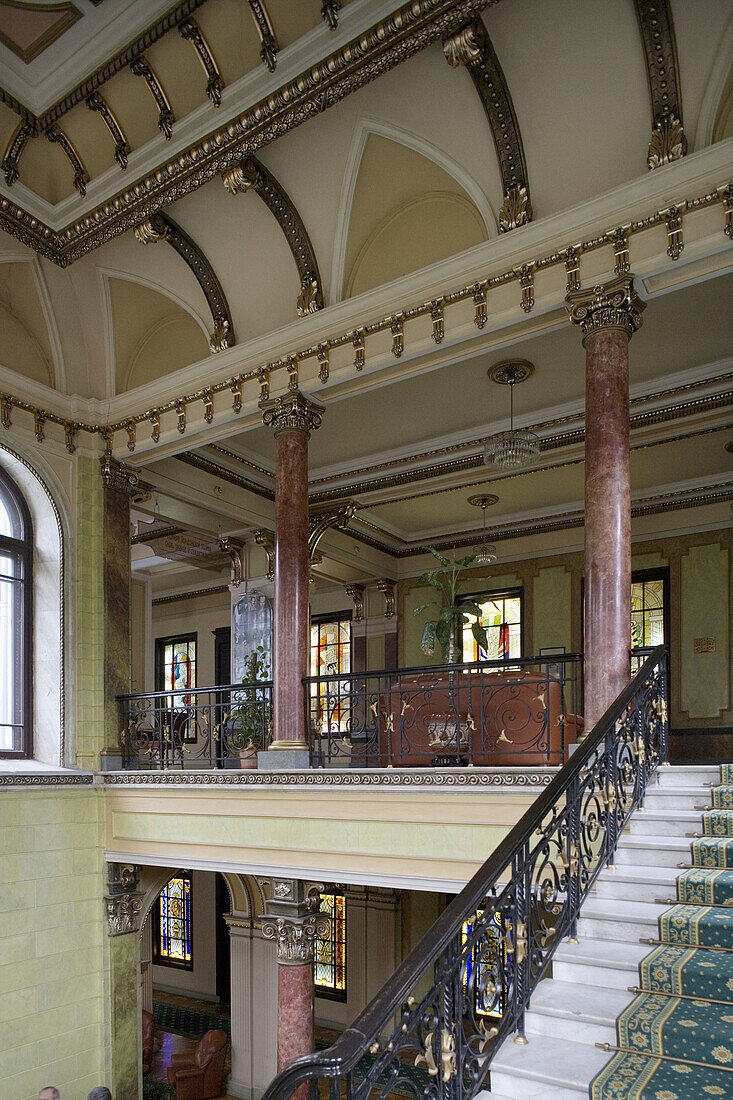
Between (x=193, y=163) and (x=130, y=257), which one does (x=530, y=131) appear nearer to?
(x=193, y=163)

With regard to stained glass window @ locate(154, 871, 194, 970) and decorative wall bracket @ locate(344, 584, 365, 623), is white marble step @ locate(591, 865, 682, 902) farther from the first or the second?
stained glass window @ locate(154, 871, 194, 970)

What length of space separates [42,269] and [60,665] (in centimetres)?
397

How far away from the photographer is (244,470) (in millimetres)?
10672

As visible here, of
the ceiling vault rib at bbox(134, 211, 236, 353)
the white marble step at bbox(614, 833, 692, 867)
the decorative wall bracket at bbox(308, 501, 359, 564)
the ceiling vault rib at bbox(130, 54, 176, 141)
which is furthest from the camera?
the decorative wall bracket at bbox(308, 501, 359, 564)

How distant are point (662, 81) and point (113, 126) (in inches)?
167

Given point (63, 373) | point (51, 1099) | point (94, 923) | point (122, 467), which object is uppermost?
point (63, 373)

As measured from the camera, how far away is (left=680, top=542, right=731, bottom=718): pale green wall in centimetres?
1111

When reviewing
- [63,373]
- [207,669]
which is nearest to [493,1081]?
[63,373]

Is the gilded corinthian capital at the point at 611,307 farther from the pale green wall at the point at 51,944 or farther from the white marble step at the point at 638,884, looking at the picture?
the pale green wall at the point at 51,944

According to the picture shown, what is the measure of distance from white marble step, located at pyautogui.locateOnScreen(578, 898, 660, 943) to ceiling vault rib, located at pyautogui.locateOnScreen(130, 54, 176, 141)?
6232 millimetres

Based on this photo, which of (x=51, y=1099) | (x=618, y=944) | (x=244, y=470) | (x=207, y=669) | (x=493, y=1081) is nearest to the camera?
(x=493, y=1081)

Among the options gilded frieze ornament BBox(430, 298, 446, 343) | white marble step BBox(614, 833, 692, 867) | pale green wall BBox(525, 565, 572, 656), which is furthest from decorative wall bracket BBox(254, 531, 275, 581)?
white marble step BBox(614, 833, 692, 867)

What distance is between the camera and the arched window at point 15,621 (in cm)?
816

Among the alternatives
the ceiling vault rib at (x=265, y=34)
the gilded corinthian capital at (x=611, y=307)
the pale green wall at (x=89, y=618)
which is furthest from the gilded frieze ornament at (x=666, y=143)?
the pale green wall at (x=89, y=618)
